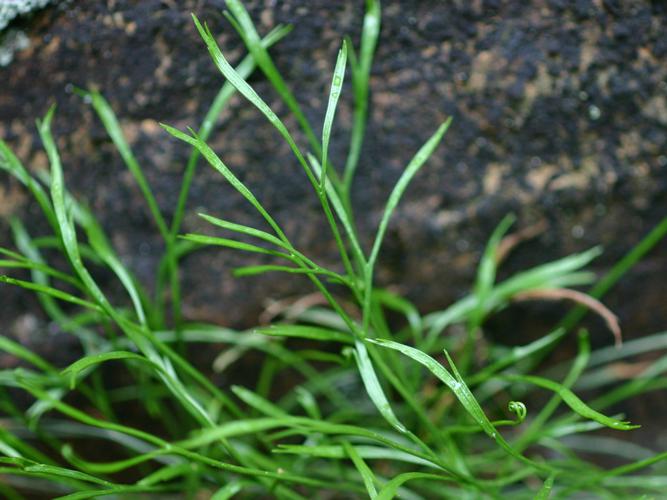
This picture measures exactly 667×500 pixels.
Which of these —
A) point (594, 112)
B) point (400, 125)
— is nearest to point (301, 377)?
point (400, 125)

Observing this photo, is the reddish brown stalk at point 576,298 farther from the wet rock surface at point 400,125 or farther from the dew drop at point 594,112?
the dew drop at point 594,112

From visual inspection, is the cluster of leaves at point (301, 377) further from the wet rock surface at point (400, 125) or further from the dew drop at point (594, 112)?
the dew drop at point (594, 112)

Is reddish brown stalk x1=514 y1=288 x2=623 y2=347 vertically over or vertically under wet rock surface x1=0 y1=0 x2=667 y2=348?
under

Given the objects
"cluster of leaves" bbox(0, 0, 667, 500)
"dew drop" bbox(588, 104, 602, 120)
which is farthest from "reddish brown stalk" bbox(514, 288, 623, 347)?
"dew drop" bbox(588, 104, 602, 120)

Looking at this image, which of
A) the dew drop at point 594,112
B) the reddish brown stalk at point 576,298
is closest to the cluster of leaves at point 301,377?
the reddish brown stalk at point 576,298

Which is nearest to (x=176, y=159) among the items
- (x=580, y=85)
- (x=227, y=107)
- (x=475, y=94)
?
(x=227, y=107)

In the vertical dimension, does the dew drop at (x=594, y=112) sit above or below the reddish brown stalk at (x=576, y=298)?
above

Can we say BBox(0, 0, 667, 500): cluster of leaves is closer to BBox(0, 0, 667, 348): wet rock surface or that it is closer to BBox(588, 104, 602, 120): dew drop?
BBox(0, 0, 667, 348): wet rock surface

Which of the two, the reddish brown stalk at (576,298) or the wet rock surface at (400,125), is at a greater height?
the wet rock surface at (400,125)
